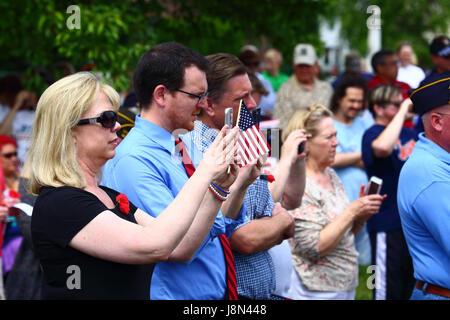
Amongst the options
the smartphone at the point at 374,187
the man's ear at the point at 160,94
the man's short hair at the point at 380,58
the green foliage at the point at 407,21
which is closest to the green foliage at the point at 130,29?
the man's short hair at the point at 380,58

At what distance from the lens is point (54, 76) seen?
8.37 metres

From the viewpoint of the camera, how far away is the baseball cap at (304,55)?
26.5ft

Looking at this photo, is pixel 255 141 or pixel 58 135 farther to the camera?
pixel 255 141

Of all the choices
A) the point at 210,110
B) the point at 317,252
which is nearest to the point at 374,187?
the point at 317,252

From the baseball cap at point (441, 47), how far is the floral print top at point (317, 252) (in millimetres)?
3292

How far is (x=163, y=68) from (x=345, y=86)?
4.14 m

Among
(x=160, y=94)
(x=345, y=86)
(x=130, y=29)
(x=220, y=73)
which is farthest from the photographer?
(x=130, y=29)

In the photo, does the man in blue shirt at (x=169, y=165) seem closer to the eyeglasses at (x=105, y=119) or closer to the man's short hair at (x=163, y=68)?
the man's short hair at (x=163, y=68)

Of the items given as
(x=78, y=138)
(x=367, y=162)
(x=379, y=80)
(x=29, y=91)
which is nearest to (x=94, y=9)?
(x=29, y=91)

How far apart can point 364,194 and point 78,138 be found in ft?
9.46

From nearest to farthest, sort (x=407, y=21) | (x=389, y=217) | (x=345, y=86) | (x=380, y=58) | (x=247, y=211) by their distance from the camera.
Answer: (x=247, y=211), (x=389, y=217), (x=345, y=86), (x=380, y=58), (x=407, y=21)

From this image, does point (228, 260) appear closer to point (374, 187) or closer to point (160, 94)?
point (160, 94)

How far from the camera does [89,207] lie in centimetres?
245

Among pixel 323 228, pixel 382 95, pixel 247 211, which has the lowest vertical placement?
pixel 323 228
